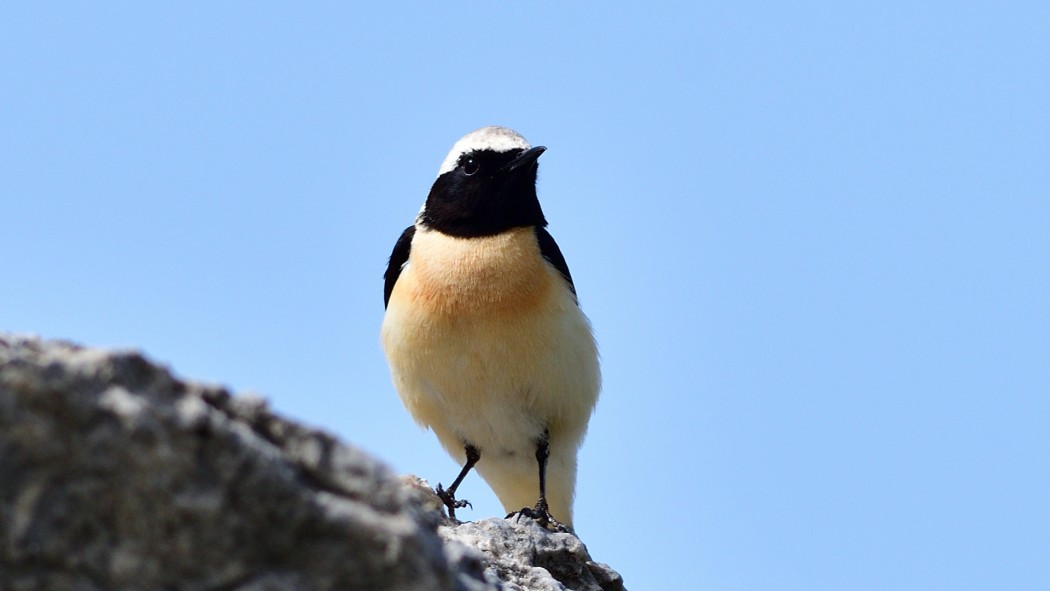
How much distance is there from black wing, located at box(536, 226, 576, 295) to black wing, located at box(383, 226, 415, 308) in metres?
0.98

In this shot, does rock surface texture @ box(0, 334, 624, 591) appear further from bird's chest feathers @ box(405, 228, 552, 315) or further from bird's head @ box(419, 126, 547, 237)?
bird's head @ box(419, 126, 547, 237)

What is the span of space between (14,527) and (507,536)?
12.9ft

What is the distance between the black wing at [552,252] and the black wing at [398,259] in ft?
3.21

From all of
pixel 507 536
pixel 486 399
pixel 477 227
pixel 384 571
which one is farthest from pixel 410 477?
pixel 384 571

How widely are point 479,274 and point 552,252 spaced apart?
873mm

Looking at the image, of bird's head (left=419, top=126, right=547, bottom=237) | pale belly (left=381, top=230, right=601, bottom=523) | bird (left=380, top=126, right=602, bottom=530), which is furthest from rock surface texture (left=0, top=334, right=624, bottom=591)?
bird's head (left=419, top=126, right=547, bottom=237)

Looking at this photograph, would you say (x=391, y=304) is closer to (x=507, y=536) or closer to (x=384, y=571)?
(x=507, y=536)

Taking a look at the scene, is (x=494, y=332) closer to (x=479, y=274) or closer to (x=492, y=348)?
(x=492, y=348)

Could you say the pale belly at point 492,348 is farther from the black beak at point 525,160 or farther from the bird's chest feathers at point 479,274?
the black beak at point 525,160

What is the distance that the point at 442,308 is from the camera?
28.1 feet

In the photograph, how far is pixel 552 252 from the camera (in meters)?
9.40

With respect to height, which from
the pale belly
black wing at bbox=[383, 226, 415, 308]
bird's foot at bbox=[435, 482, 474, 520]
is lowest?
bird's foot at bbox=[435, 482, 474, 520]

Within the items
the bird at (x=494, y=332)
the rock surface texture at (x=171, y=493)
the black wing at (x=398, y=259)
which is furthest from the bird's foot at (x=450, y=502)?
the rock surface texture at (x=171, y=493)

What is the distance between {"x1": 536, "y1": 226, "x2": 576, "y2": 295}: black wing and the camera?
30.5 ft
